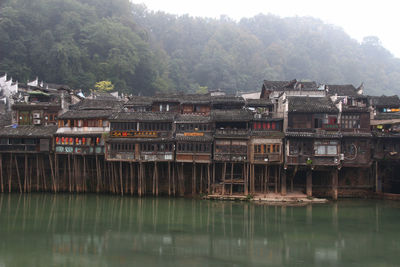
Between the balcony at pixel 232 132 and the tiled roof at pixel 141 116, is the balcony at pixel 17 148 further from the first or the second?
the balcony at pixel 232 132

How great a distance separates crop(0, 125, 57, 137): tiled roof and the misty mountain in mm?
31329

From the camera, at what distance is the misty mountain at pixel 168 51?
69875 mm

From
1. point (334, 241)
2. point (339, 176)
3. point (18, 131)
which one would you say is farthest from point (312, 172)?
point (18, 131)

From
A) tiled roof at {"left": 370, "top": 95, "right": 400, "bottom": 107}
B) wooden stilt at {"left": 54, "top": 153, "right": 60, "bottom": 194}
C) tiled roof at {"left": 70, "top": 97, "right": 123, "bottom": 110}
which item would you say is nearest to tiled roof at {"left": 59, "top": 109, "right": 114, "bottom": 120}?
tiled roof at {"left": 70, "top": 97, "right": 123, "bottom": 110}

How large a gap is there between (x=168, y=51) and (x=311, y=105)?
86876 millimetres

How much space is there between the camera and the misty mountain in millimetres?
69875

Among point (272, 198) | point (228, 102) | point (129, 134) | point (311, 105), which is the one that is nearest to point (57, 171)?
point (129, 134)

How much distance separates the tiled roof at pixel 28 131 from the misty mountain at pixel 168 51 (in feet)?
103

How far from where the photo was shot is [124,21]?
309ft

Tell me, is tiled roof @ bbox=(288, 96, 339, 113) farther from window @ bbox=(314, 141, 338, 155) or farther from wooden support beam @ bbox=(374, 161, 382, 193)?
wooden support beam @ bbox=(374, 161, 382, 193)

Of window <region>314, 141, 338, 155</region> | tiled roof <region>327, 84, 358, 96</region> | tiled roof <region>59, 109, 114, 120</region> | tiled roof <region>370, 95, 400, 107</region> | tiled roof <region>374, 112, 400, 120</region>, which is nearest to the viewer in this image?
window <region>314, 141, 338, 155</region>

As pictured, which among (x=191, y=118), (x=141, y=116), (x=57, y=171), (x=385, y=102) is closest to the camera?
(x=141, y=116)

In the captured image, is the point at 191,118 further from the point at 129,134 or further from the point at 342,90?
the point at 342,90

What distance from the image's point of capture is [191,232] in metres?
24.5
